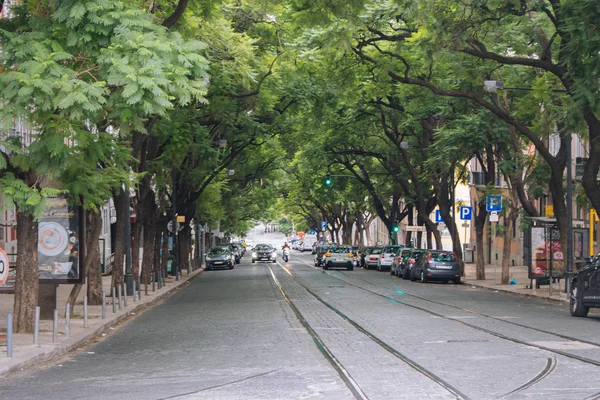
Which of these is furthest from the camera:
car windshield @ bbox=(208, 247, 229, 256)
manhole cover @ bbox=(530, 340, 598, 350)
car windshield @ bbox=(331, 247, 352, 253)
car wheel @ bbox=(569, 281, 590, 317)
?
car windshield @ bbox=(208, 247, 229, 256)

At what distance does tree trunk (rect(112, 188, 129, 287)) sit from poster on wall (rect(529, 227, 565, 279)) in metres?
14.5

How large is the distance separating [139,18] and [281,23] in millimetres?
17048

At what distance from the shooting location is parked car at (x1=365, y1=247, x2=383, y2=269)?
6259 cm

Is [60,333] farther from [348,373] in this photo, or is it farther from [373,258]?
[373,258]

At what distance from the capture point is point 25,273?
17.2 meters

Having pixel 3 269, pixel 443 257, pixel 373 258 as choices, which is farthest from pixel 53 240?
pixel 373 258

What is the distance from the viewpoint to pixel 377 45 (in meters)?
27.0

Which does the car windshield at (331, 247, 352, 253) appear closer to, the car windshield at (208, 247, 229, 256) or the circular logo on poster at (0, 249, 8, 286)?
the car windshield at (208, 247, 229, 256)

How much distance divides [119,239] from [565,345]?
55.9ft

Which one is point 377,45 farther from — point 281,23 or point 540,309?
point 540,309

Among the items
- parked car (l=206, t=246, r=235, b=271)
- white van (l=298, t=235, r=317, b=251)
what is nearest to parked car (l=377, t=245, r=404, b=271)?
parked car (l=206, t=246, r=235, b=271)

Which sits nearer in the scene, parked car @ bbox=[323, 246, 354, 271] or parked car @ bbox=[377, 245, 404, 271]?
parked car @ bbox=[323, 246, 354, 271]

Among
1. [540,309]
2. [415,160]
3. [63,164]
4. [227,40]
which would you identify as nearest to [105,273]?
[415,160]

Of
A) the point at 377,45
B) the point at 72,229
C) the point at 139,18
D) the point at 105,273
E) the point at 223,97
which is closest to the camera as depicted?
the point at 139,18
